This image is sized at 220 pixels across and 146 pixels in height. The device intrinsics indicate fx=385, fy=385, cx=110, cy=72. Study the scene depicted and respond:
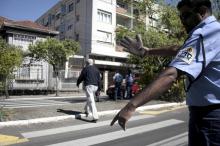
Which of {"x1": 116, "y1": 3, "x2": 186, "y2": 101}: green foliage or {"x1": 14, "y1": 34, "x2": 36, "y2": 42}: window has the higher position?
{"x1": 14, "y1": 34, "x2": 36, "y2": 42}: window

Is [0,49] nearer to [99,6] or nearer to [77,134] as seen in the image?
[77,134]

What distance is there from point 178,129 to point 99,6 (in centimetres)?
3733

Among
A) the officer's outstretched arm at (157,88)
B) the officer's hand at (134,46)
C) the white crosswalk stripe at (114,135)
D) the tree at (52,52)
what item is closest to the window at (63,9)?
the tree at (52,52)

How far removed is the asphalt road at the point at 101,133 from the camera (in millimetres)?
8094

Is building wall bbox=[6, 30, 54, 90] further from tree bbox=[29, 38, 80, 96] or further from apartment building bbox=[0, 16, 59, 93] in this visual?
tree bbox=[29, 38, 80, 96]

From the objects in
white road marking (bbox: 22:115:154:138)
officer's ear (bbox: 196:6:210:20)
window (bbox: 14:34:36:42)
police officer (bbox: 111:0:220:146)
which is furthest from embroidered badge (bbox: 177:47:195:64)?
window (bbox: 14:34:36:42)

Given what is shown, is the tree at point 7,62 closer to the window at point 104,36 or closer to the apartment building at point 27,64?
the apartment building at point 27,64

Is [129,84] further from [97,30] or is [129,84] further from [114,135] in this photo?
[97,30]

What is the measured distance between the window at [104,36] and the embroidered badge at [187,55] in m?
43.4

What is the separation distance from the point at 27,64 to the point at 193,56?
32.1 metres

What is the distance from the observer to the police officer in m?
2.36

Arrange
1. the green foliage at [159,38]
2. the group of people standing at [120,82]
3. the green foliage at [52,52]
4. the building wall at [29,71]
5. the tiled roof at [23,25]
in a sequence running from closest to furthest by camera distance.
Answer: the green foliage at [159,38] < the group of people standing at [120,82] < the green foliage at [52,52] < the building wall at [29,71] < the tiled roof at [23,25]

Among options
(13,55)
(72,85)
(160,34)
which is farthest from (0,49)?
(72,85)

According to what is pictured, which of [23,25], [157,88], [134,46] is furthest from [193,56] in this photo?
[23,25]
